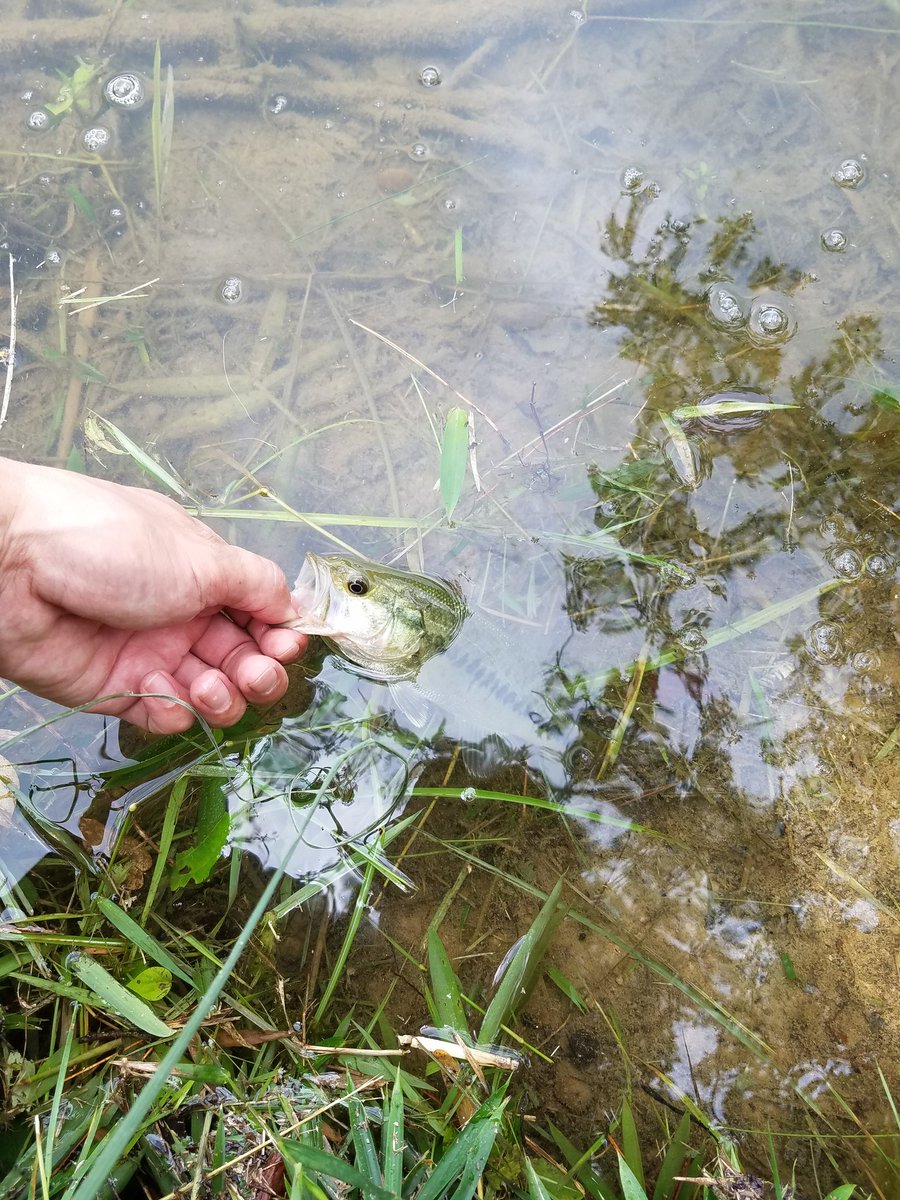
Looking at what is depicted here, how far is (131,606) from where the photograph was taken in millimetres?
2643

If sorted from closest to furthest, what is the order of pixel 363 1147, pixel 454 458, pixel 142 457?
pixel 363 1147, pixel 454 458, pixel 142 457

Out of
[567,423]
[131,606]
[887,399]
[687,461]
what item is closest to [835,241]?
[887,399]

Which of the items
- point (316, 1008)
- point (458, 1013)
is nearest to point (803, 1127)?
point (458, 1013)

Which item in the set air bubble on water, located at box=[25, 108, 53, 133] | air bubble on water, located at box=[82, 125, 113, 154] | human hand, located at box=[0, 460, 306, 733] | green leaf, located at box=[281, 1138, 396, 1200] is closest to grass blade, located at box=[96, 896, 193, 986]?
human hand, located at box=[0, 460, 306, 733]

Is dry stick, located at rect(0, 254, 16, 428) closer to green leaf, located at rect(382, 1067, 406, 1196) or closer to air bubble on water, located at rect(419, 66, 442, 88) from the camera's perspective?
air bubble on water, located at rect(419, 66, 442, 88)

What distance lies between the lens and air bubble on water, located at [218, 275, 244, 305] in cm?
378

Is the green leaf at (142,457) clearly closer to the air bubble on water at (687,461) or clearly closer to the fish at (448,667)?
the fish at (448,667)

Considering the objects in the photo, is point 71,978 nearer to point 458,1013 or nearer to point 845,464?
point 458,1013

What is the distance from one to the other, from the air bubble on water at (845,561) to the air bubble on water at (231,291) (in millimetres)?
3062

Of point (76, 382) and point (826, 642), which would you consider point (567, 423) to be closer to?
point (826, 642)

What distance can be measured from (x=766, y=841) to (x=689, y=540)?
4.27ft

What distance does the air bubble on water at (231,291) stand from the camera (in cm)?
378

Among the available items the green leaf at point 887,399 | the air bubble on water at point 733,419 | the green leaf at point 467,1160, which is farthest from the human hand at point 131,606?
the green leaf at point 887,399

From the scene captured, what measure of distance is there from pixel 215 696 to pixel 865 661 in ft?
8.74
